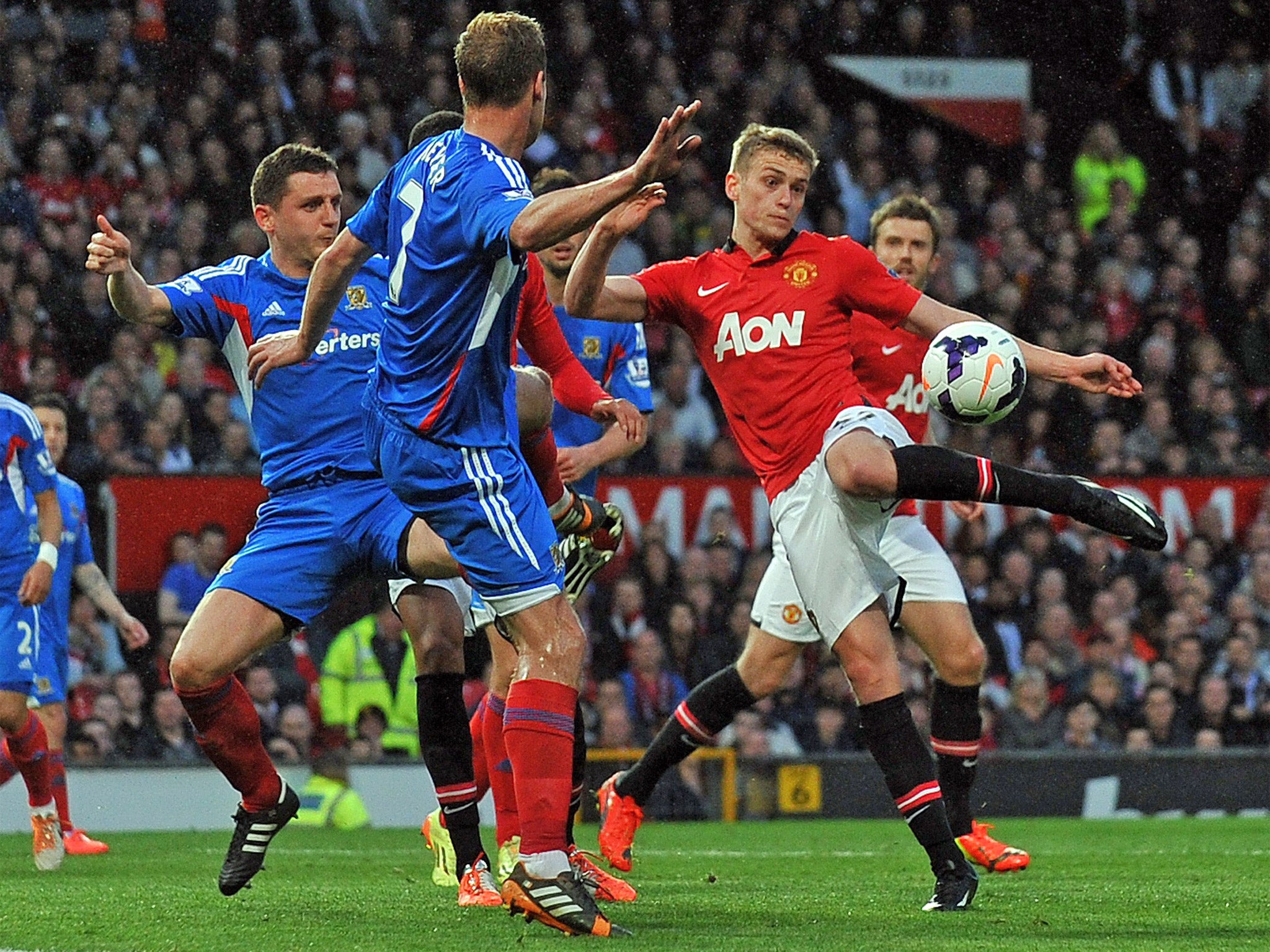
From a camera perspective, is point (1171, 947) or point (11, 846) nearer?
point (1171, 947)

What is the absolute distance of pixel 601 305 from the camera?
19.7ft

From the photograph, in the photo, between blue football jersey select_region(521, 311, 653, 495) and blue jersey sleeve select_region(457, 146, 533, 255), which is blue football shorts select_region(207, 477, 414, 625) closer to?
blue jersey sleeve select_region(457, 146, 533, 255)

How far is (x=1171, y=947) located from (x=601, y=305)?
263cm

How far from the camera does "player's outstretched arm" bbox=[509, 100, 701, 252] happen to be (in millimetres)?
4453

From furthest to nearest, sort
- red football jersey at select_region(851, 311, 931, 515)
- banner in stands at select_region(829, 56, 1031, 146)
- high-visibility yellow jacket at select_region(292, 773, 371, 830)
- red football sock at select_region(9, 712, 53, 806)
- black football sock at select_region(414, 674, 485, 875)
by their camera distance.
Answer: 1. banner in stands at select_region(829, 56, 1031, 146)
2. high-visibility yellow jacket at select_region(292, 773, 371, 830)
3. red football sock at select_region(9, 712, 53, 806)
4. red football jersey at select_region(851, 311, 931, 515)
5. black football sock at select_region(414, 674, 485, 875)

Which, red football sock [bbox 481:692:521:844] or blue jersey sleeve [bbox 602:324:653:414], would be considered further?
blue jersey sleeve [bbox 602:324:653:414]

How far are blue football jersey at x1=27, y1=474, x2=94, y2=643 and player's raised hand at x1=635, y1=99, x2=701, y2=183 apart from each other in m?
6.06

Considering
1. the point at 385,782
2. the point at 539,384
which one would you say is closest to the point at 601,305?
the point at 539,384

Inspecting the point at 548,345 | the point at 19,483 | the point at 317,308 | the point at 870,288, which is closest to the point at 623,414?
the point at 548,345

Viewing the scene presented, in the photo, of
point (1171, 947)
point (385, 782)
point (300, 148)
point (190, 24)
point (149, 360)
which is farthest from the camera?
point (190, 24)

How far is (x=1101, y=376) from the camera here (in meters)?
5.70

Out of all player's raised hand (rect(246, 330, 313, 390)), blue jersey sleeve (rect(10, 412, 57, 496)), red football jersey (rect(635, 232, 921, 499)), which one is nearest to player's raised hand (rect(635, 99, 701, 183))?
player's raised hand (rect(246, 330, 313, 390))

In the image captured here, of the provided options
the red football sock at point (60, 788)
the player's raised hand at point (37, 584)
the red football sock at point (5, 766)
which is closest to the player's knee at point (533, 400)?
the player's raised hand at point (37, 584)

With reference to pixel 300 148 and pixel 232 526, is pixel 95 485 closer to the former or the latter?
pixel 232 526
